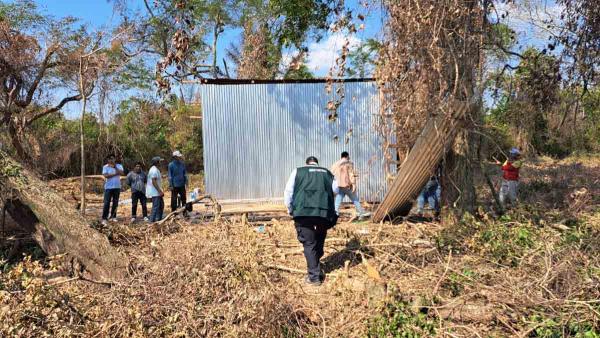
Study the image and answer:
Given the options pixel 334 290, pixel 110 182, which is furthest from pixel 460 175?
pixel 110 182

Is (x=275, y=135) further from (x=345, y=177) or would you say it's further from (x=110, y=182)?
(x=110, y=182)

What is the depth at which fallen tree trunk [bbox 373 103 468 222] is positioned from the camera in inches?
258

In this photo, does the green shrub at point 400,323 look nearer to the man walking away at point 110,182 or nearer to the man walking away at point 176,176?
the man walking away at point 176,176

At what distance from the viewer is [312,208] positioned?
17.4ft

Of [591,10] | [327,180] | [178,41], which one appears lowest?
[327,180]

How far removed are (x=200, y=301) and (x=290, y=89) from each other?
646 centimetres

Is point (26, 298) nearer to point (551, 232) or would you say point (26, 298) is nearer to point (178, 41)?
point (178, 41)

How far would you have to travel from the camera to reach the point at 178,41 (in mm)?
7004

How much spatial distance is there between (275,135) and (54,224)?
17.6 feet

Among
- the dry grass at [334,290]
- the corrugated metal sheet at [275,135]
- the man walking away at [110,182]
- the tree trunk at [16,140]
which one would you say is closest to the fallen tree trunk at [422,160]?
the dry grass at [334,290]

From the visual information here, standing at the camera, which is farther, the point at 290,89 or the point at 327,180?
the point at 290,89

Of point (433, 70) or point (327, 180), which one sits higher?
point (433, 70)

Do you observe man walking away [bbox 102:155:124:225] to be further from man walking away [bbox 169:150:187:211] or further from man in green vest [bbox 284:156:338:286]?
man in green vest [bbox 284:156:338:286]

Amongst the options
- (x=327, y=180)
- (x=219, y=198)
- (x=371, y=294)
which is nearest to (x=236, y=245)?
(x=327, y=180)
